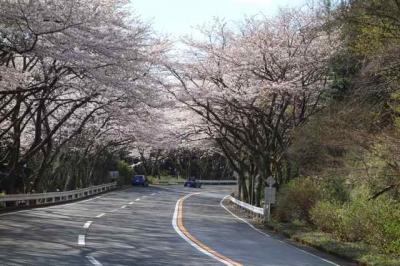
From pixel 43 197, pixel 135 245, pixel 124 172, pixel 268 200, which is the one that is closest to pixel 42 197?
pixel 43 197

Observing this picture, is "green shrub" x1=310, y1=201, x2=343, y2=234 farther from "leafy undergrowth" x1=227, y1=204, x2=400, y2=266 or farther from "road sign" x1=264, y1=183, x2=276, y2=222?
"road sign" x1=264, y1=183, x2=276, y2=222

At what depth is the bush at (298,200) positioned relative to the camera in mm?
22031

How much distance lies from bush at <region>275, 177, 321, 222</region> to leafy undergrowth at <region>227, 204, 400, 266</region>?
0.59 meters

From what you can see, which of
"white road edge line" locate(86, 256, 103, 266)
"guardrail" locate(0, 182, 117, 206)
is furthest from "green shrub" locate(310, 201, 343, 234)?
"guardrail" locate(0, 182, 117, 206)

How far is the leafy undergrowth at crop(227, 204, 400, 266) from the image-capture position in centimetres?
1283

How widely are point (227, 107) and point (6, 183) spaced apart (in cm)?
1326

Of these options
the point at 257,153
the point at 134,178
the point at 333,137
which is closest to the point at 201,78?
the point at 257,153

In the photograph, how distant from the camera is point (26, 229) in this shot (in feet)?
52.1

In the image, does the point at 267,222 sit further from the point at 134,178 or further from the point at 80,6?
the point at 134,178

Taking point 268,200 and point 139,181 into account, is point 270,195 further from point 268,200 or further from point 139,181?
point 139,181

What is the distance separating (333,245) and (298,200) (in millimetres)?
6800

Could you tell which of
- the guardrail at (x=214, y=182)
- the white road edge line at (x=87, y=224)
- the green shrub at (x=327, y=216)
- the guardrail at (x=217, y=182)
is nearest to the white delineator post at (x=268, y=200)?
the green shrub at (x=327, y=216)

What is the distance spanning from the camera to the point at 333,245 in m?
15.8

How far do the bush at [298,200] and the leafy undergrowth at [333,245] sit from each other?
0.59m
